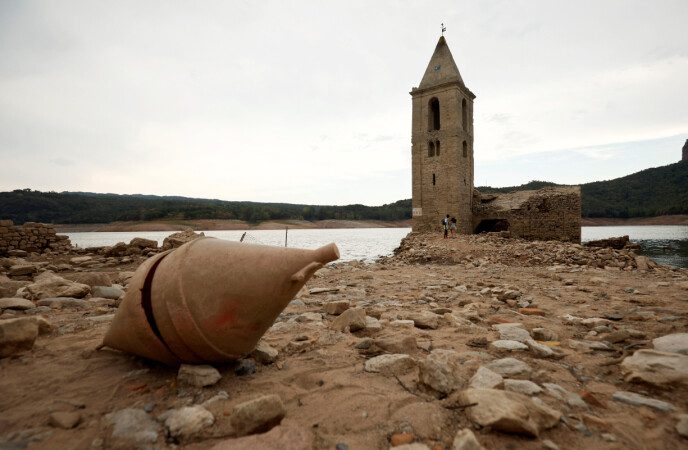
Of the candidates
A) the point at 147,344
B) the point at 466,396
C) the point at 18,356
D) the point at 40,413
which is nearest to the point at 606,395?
the point at 466,396

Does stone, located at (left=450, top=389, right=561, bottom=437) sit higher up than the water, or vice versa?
Result: stone, located at (left=450, top=389, right=561, bottom=437)

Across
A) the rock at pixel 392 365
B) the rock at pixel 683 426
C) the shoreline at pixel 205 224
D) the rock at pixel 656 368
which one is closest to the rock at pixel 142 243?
the rock at pixel 392 365

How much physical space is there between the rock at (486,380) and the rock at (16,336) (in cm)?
351

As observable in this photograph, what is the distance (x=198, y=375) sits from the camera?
2260mm

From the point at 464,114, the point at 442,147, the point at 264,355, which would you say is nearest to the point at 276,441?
the point at 264,355

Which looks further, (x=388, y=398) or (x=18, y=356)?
(x=18, y=356)

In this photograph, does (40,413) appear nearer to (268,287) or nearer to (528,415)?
(268,287)

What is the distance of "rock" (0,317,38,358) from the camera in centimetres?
260

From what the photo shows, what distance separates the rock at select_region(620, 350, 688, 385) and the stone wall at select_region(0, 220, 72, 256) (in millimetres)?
17378

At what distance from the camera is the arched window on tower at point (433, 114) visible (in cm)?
2270

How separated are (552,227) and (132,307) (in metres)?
21.6

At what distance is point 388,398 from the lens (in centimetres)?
208

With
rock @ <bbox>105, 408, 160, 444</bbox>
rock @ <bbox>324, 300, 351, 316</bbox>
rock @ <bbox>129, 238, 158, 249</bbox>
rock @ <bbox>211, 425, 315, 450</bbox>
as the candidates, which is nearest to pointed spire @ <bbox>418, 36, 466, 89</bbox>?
rock @ <bbox>129, 238, 158, 249</bbox>

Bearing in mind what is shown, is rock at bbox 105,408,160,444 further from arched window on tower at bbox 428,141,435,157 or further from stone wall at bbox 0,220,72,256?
arched window on tower at bbox 428,141,435,157
